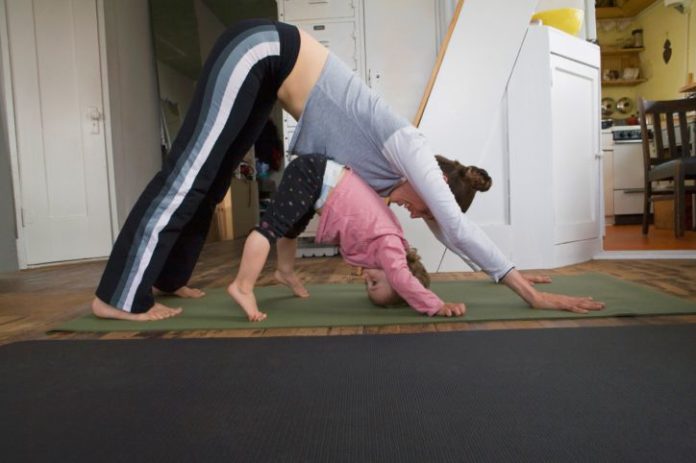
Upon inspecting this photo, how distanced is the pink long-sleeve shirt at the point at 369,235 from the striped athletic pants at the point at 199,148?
380 millimetres

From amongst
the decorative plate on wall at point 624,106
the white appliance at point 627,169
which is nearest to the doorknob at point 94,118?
the white appliance at point 627,169

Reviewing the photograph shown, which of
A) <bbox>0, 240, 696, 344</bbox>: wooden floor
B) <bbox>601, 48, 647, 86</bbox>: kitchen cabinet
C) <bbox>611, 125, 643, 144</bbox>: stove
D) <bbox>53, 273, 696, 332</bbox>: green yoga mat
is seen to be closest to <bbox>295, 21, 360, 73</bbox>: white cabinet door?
<bbox>0, 240, 696, 344</bbox>: wooden floor

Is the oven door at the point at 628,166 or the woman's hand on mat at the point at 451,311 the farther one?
the oven door at the point at 628,166

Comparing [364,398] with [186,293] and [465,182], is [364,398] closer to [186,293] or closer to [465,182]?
[465,182]

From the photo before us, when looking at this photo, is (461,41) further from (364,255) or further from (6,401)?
(6,401)

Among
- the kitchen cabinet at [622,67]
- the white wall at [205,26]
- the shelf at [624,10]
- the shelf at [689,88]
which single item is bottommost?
the shelf at [689,88]

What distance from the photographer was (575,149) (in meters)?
2.83

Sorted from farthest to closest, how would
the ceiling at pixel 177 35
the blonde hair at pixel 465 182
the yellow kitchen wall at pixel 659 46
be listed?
the yellow kitchen wall at pixel 659 46, the ceiling at pixel 177 35, the blonde hair at pixel 465 182

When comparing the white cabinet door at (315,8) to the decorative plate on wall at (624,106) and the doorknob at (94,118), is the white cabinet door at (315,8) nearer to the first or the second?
the doorknob at (94,118)

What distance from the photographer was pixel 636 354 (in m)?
1.07

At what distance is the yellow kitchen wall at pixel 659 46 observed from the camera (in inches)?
238

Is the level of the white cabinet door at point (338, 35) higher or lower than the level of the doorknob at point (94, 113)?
higher

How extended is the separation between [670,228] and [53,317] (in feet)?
16.2

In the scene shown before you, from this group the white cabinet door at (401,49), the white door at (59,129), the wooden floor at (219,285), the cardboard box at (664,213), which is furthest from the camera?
the cardboard box at (664,213)
